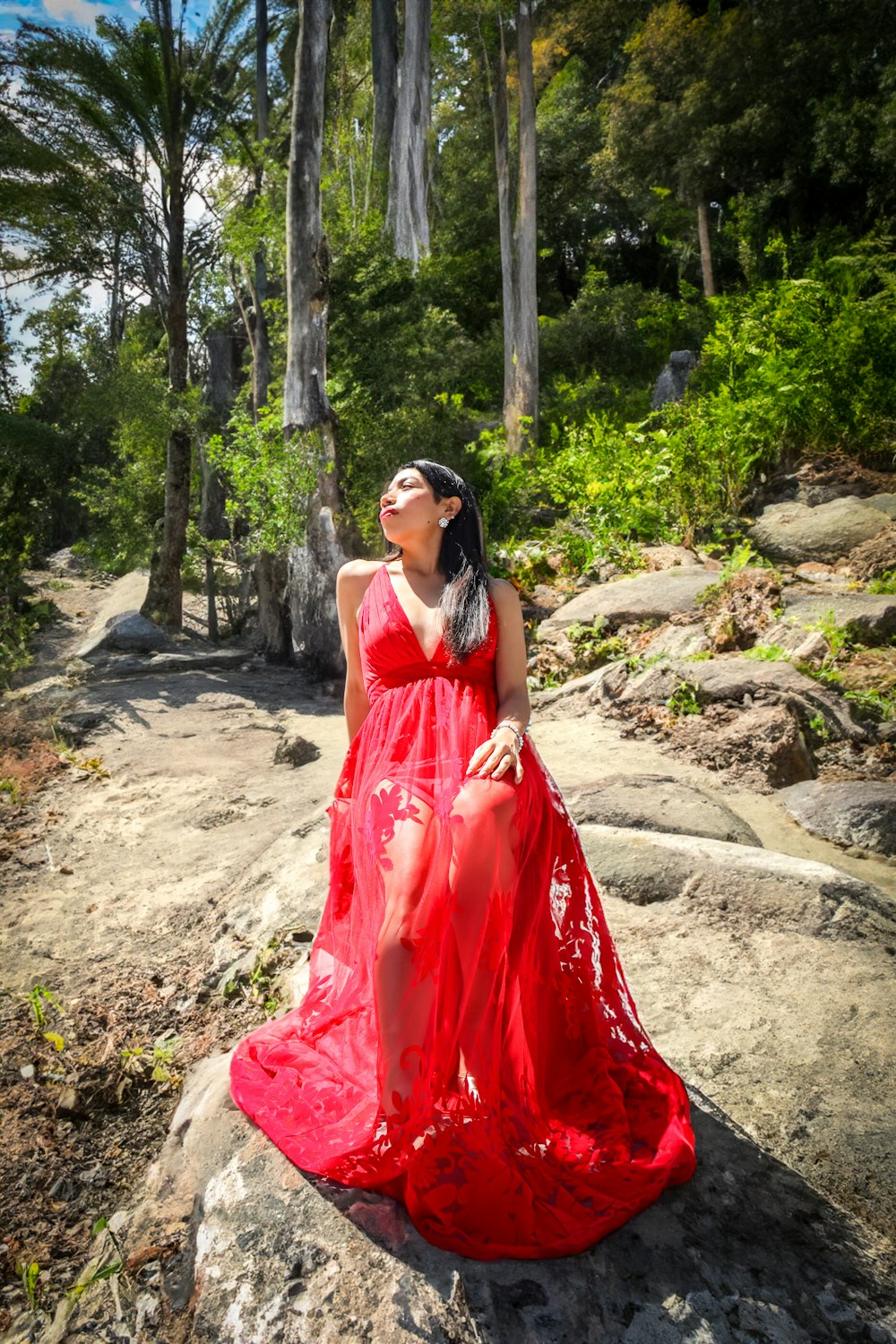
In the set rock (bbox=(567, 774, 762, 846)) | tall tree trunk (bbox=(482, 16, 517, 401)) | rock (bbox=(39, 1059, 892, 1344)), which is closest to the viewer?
rock (bbox=(39, 1059, 892, 1344))

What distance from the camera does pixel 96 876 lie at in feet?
15.4

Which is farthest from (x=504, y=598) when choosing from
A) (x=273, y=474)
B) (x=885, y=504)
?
(x=273, y=474)

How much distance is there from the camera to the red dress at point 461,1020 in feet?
6.13

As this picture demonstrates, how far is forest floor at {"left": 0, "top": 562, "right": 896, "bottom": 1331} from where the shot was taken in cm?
256

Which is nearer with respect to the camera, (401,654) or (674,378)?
(401,654)

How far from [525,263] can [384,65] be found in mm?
5713

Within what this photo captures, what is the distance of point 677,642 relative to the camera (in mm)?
6504

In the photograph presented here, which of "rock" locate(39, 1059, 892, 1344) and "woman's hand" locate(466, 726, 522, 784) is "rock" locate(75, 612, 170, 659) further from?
"rock" locate(39, 1059, 892, 1344)

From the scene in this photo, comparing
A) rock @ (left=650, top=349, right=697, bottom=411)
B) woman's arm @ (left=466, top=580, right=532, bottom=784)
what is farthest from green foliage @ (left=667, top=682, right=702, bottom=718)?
rock @ (left=650, top=349, right=697, bottom=411)

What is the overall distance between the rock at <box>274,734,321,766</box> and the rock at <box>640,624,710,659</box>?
2.67 metres

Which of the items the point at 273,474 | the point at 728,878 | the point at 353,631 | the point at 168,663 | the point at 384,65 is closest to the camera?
the point at 353,631

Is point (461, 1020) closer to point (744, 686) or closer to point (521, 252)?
point (744, 686)

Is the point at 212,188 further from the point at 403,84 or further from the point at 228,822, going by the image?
the point at 228,822

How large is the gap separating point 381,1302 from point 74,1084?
164cm
